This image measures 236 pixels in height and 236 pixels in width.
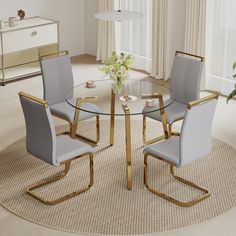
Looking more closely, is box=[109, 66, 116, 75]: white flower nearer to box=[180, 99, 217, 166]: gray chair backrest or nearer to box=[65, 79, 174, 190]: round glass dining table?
box=[65, 79, 174, 190]: round glass dining table

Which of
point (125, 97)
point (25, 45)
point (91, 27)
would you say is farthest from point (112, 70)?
point (91, 27)

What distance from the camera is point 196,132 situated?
18.1 ft

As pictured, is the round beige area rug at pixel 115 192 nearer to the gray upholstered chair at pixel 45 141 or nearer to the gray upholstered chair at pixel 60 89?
the gray upholstered chair at pixel 45 141

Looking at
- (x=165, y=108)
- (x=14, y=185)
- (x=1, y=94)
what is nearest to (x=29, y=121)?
(x=14, y=185)

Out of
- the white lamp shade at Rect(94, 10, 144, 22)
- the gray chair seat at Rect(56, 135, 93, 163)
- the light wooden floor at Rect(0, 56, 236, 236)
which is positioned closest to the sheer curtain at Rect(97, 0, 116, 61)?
the light wooden floor at Rect(0, 56, 236, 236)

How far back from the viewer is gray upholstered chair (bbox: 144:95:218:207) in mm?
5387

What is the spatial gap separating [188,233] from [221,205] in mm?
589

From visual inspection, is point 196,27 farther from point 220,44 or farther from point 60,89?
point 60,89

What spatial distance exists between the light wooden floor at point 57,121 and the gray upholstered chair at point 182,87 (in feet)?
2.29

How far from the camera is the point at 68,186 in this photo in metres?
5.98

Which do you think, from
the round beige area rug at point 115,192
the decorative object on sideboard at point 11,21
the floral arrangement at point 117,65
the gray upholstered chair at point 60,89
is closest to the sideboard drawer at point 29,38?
the decorative object on sideboard at point 11,21

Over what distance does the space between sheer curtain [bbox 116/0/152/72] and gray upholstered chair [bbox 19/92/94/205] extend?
386 centimetres

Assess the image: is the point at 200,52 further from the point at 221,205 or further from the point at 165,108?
the point at 221,205

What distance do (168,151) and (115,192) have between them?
0.68 metres
